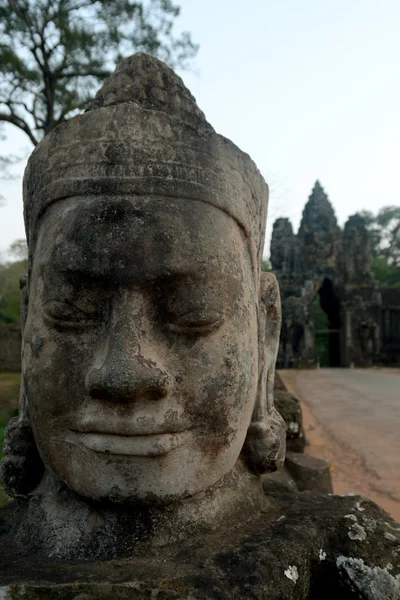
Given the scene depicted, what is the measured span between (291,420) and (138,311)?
120 inches

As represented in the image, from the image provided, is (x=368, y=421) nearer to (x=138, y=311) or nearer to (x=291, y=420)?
(x=291, y=420)

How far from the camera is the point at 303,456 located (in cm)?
380

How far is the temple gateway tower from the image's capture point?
20.3 meters

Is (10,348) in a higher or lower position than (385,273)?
lower

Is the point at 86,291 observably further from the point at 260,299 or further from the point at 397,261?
the point at 397,261

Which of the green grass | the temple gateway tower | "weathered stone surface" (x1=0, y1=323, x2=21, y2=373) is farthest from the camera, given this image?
the temple gateway tower

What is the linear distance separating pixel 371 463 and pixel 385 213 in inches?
A: 1254

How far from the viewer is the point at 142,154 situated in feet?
5.46

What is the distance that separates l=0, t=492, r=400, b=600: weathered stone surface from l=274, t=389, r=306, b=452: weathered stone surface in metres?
2.34

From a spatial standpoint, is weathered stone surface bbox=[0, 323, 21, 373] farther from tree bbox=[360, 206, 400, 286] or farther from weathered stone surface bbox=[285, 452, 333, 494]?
tree bbox=[360, 206, 400, 286]

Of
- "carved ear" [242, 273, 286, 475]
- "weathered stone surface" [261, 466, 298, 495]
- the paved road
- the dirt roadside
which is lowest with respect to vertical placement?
the dirt roadside

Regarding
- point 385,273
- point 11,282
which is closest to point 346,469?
point 11,282

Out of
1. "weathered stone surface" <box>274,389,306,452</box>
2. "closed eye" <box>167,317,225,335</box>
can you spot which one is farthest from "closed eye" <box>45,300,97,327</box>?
"weathered stone surface" <box>274,389,306,452</box>

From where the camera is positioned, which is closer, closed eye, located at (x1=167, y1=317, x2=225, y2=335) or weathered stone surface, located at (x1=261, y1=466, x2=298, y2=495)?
closed eye, located at (x1=167, y1=317, x2=225, y2=335)
